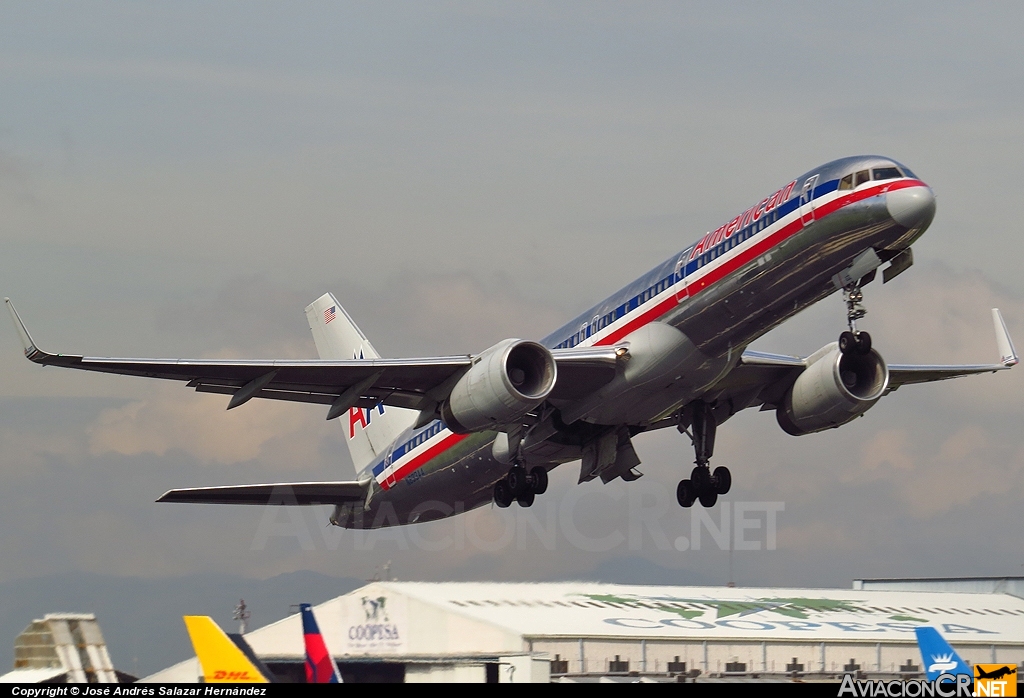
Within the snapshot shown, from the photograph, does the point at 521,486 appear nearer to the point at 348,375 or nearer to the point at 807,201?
the point at 348,375

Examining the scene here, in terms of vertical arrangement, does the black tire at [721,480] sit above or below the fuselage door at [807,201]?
below

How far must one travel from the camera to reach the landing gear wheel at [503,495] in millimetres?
37844

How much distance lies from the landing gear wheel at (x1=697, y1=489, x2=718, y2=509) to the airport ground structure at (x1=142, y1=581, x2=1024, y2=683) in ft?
18.1

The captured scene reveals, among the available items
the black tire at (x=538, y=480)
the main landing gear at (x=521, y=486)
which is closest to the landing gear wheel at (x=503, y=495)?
the main landing gear at (x=521, y=486)

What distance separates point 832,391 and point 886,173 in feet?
31.3

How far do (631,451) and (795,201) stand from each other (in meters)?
10.2

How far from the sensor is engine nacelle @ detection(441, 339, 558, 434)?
3256cm

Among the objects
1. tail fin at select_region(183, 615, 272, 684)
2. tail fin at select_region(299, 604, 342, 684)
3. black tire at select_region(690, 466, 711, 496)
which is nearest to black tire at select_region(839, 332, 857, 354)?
black tire at select_region(690, 466, 711, 496)

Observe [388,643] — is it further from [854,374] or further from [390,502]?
[854,374]

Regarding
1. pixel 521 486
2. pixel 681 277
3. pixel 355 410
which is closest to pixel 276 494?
pixel 355 410

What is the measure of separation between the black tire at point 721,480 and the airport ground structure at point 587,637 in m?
6.00

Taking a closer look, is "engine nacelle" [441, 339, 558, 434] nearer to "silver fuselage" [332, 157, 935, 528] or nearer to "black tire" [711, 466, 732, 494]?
"silver fuselage" [332, 157, 935, 528]

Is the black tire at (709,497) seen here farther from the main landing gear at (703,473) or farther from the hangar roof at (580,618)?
the hangar roof at (580,618)

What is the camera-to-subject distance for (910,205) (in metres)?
28.7
